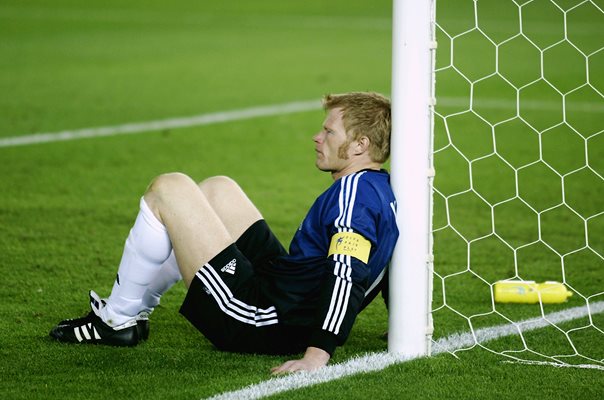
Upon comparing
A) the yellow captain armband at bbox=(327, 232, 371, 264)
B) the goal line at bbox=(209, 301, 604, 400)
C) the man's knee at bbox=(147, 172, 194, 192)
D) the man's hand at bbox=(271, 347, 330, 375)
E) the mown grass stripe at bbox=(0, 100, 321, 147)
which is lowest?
the goal line at bbox=(209, 301, 604, 400)

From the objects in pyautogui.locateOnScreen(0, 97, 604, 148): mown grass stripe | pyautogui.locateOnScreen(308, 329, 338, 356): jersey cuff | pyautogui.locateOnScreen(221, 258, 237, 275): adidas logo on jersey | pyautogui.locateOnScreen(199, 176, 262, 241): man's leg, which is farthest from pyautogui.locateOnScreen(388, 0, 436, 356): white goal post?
pyautogui.locateOnScreen(0, 97, 604, 148): mown grass stripe

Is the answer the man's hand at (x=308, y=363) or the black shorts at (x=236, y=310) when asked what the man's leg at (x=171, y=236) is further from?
the man's hand at (x=308, y=363)

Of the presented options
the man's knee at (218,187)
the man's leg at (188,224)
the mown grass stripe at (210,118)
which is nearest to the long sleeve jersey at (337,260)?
the man's leg at (188,224)

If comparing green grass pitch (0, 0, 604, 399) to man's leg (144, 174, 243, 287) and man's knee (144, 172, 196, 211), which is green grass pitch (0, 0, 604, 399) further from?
man's knee (144, 172, 196, 211)

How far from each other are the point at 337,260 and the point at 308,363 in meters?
0.36

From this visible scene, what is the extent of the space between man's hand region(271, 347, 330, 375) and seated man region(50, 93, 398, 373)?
0.29ft

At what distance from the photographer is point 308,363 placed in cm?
372

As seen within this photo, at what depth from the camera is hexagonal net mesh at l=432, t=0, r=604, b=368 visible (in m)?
4.55

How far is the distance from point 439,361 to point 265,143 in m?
5.64

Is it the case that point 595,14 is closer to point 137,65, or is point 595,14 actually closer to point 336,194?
point 137,65

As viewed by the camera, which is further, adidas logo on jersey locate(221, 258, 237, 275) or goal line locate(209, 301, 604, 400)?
adidas logo on jersey locate(221, 258, 237, 275)

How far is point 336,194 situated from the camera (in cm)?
392

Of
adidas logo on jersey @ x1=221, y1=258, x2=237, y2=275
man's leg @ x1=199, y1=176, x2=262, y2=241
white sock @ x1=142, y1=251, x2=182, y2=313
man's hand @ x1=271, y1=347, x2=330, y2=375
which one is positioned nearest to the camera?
man's hand @ x1=271, y1=347, x2=330, y2=375

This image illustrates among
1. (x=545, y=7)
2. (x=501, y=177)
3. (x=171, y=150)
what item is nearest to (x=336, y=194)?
(x=501, y=177)
